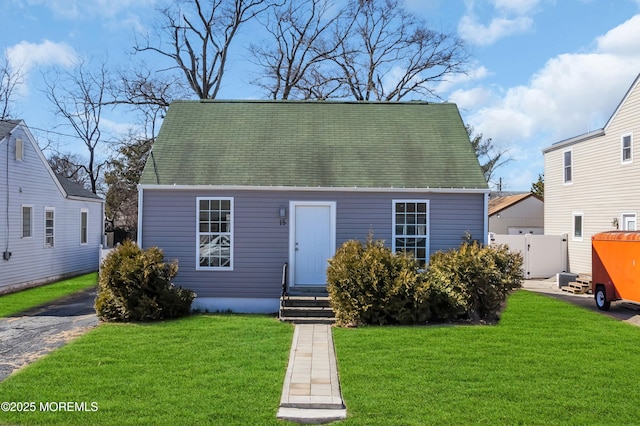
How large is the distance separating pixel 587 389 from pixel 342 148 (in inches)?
346

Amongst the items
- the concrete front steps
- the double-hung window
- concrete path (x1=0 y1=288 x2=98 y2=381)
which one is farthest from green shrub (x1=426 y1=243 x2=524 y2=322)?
the double-hung window

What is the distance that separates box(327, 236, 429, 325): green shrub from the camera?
420 inches

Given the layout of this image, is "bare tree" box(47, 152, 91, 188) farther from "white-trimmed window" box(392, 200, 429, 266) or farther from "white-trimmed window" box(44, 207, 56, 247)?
"white-trimmed window" box(392, 200, 429, 266)

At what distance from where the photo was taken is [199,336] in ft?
31.5

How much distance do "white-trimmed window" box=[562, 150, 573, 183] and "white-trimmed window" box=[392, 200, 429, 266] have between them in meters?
11.0

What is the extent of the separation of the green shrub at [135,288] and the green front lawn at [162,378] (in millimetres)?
967

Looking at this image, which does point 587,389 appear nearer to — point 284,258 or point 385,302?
point 385,302

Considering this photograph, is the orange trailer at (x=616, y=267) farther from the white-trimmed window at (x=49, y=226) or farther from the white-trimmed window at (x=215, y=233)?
the white-trimmed window at (x=49, y=226)

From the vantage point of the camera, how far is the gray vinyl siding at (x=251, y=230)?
12.7 meters

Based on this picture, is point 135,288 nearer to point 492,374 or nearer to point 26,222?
point 492,374

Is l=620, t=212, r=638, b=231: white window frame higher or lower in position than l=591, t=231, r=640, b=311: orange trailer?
higher

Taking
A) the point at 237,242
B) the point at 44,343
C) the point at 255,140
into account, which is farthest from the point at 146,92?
the point at 44,343

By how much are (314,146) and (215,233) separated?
359 cm

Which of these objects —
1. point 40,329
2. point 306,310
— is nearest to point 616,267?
point 306,310
